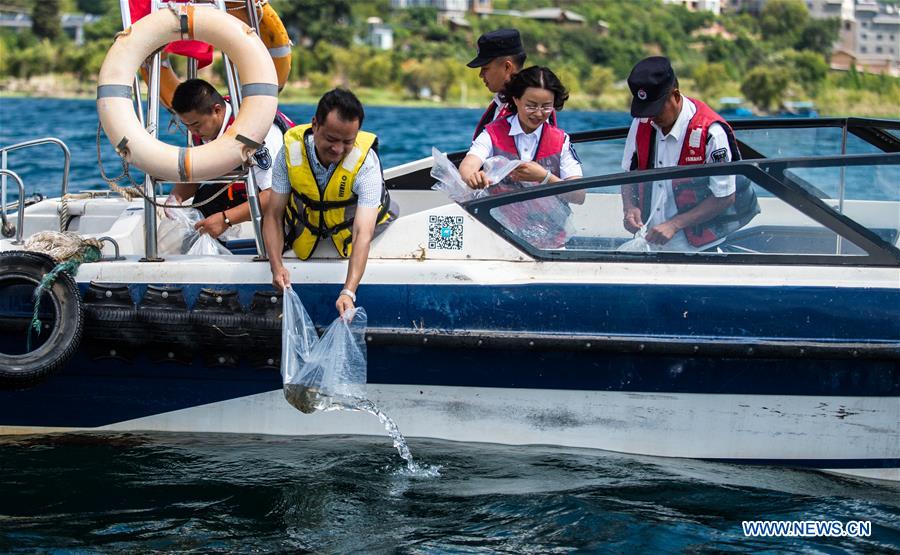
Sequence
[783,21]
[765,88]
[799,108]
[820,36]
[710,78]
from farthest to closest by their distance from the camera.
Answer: [783,21], [820,36], [710,78], [765,88], [799,108]

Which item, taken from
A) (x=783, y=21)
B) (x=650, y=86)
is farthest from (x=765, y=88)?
(x=650, y=86)

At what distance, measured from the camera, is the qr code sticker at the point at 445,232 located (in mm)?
5277

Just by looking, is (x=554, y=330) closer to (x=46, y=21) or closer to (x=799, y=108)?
(x=799, y=108)

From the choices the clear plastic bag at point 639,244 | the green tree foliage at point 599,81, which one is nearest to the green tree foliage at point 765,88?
the green tree foliage at point 599,81

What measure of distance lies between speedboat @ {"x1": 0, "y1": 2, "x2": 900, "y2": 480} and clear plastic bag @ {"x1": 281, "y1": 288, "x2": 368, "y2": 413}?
3.5 inches

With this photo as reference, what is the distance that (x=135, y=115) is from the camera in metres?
5.04

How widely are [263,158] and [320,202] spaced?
1.51 feet

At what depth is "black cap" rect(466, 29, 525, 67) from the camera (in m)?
5.95

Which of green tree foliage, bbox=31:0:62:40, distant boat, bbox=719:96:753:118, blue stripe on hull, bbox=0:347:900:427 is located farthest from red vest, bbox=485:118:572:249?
green tree foliage, bbox=31:0:62:40

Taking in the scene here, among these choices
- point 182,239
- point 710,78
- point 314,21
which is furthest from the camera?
point 314,21

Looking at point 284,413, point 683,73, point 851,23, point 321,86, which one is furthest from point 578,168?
point 851,23

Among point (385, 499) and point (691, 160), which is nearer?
point (385, 499)

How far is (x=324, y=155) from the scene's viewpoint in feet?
16.6

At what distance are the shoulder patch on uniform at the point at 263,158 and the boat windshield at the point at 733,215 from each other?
1.06 metres
